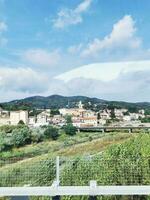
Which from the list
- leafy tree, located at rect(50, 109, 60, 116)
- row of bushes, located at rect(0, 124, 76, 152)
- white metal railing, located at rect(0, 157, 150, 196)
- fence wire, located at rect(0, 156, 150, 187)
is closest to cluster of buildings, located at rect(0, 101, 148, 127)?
leafy tree, located at rect(50, 109, 60, 116)

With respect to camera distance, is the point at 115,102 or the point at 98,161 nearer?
the point at 98,161

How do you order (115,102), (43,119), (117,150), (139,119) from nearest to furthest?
(117,150)
(139,119)
(115,102)
(43,119)

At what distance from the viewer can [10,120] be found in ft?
121

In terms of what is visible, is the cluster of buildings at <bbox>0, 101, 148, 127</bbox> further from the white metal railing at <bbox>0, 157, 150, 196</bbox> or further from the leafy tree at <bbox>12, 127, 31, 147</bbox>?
the white metal railing at <bbox>0, 157, 150, 196</bbox>

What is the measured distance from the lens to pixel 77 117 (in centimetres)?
3712

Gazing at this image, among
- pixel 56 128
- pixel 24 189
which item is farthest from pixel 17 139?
pixel 24 189

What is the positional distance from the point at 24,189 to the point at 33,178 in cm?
332

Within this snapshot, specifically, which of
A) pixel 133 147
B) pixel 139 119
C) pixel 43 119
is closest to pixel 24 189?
pixel 133 147

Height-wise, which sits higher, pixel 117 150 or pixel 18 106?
pixel 18 106

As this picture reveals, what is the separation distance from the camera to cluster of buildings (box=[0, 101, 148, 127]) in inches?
1368

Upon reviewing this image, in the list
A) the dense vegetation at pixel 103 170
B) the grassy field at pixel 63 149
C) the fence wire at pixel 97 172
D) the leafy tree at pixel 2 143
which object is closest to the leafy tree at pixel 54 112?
the grassy field at pixel 63 149

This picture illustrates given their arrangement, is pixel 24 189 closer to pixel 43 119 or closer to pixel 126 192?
pixel 126 192

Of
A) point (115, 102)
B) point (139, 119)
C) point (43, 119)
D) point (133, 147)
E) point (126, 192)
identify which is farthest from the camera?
point (43, 119)

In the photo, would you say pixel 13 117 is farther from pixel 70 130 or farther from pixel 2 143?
pixel 2 143
